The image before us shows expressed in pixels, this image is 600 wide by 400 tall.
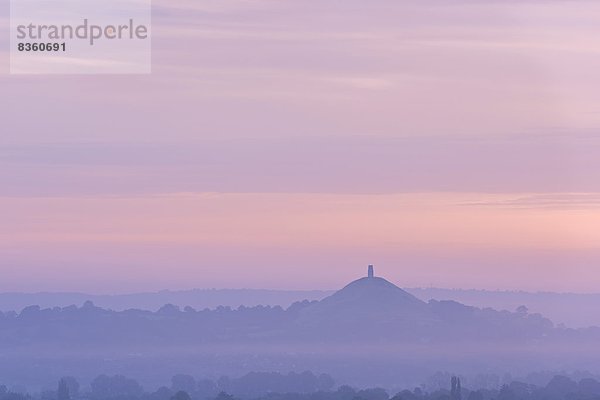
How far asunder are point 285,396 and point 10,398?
24.7 m

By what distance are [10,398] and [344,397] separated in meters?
30.2

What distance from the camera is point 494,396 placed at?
17025cm

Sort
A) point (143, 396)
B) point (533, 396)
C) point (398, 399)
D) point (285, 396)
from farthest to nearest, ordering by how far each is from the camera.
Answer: point (143, 396), point (285, 396), point (533, 396), point (398, 399)

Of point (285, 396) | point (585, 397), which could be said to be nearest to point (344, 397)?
point (285, 396)

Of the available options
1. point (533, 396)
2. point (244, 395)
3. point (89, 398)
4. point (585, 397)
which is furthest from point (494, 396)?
point (89, 398)

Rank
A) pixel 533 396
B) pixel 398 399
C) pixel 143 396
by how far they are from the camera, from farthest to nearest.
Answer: pixel 143 396, pixel 533 396, pixel 398 399

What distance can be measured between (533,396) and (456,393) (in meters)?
11.6

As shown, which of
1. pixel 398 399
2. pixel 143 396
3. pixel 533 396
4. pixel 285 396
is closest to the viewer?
pixel 398 399

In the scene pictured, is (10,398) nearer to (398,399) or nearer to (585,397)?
(398,399)

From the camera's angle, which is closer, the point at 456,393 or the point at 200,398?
the point at 456,393

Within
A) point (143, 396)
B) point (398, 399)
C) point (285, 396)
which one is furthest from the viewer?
point (143, 396)

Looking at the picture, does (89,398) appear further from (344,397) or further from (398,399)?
(398,399)

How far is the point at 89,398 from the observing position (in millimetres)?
197750

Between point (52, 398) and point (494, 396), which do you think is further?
point (52, 398)
